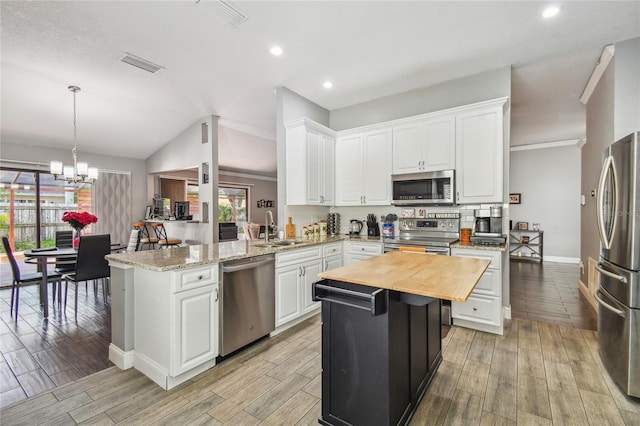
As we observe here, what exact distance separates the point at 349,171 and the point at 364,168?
0.82ft

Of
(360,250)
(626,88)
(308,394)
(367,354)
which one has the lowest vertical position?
(308,394)

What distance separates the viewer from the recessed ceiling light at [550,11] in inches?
96.6

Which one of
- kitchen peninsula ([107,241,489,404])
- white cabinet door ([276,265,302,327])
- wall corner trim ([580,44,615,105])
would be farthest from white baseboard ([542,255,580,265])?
white cabinet door ([276,265,302,327])

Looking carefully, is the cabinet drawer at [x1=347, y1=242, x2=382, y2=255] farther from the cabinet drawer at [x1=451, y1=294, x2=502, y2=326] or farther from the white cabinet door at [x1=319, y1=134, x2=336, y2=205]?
the cabinet drawer at [x1=451, y1=294, x2=502, y2=326]

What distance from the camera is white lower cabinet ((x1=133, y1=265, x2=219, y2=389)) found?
2.10 metres

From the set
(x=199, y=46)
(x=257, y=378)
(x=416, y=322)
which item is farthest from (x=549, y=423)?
(x=199, y=46)

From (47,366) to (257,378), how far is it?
70.9 inches

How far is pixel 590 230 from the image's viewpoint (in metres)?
4.24

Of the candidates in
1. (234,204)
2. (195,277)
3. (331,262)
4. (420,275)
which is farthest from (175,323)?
(234,204)

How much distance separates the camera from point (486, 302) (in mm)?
3057

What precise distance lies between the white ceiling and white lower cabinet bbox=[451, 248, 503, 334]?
2192 millimetres

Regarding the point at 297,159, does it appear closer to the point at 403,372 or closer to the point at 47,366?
the point at 403,372

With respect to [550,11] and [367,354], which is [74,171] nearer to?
[367,354]

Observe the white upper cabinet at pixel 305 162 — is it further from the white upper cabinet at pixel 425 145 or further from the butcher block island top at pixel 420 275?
the butcher block island top at pixel 420 275
